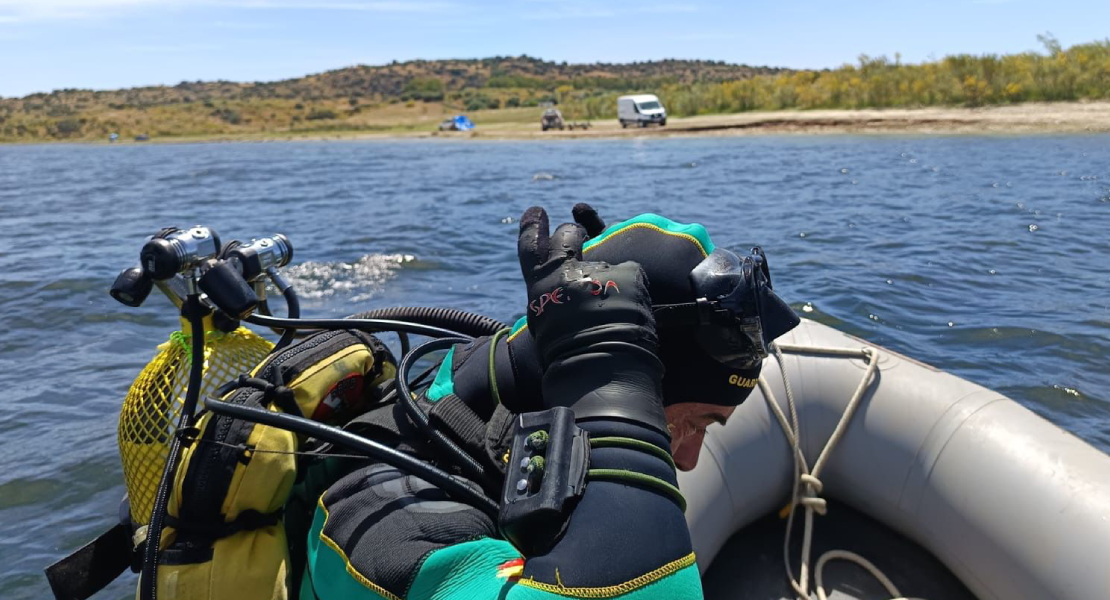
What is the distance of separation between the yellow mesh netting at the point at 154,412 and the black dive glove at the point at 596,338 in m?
1.08

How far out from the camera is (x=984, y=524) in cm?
276

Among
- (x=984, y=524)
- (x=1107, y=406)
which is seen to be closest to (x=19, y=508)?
(x=984, y=524)

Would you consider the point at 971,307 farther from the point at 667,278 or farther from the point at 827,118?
the point at 827,118

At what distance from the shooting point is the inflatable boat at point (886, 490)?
259 centimetres

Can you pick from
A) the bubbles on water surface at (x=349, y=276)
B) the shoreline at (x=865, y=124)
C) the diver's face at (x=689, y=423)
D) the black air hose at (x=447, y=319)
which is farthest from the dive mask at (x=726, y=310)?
the shoreline at (x=865, y=124)

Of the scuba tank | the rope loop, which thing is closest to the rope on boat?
the rope loop

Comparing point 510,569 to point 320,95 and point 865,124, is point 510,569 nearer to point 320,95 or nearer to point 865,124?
point 865,124

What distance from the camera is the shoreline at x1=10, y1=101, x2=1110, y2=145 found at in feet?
76.8

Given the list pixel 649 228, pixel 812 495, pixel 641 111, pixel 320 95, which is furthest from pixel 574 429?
pixel 320 95

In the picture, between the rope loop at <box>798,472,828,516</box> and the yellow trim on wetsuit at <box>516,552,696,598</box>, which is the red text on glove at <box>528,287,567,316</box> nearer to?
the yellow trim on wetsuit at <box>516,552,696,598</box>

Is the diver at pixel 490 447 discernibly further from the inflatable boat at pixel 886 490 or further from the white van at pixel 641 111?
the white van at pixel 641 111

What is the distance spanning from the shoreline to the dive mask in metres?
25.3

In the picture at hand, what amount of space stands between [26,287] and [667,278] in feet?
30.6

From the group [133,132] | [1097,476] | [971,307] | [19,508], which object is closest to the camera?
[1097,476]
